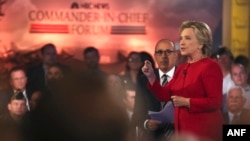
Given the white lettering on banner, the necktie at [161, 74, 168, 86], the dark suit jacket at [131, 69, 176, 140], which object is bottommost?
the dark suit jacket at [131, 69, 176, 140]

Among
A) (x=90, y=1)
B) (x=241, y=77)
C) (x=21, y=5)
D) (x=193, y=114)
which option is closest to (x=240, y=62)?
(x=241, y=77)

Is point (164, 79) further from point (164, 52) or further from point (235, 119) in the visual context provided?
point (235, 119)

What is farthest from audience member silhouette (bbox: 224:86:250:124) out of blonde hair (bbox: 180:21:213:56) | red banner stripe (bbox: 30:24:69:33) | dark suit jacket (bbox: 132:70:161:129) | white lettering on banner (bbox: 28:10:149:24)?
red banner stripe (bbox: 30:24:69:33)

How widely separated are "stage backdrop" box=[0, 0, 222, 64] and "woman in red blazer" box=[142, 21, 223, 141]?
63 mm

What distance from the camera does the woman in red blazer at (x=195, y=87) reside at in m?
3.11

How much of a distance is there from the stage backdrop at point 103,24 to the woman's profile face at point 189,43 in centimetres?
4

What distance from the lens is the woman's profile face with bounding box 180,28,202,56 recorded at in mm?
3135

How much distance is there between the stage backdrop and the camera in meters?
3.09

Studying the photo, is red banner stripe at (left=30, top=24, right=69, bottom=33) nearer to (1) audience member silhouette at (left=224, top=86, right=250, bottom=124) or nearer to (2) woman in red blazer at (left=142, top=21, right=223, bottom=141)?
(2) woman in red blazer at (left=142, top=21, right=223, bottom=141)

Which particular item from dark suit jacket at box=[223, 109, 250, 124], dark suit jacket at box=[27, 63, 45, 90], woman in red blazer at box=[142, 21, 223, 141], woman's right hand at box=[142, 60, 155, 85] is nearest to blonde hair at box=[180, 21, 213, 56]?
woman in red blazer at box=[142, 21, 223, 141]

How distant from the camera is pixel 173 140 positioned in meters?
3.18

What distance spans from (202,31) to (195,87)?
300 mm

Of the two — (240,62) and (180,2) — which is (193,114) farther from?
(180,2)

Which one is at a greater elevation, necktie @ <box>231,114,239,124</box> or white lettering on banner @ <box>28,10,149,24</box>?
white lettering on banner @ <box>28,10,149,24</box>
